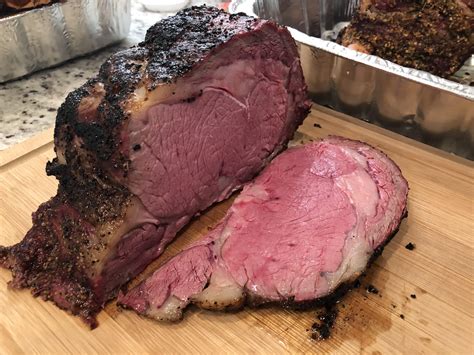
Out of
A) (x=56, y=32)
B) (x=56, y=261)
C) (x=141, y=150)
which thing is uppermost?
(x=141, y=150)

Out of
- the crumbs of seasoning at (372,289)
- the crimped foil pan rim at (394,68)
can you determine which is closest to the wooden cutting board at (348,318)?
the crumbs of seasoning at (372,289)

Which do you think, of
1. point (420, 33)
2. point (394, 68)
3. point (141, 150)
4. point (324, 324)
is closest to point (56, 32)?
point (141, 150)

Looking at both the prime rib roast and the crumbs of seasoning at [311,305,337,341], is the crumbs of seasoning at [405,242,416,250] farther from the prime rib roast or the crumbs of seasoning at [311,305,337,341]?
the prime rib roast

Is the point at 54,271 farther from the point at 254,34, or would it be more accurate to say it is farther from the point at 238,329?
the point at 254,34

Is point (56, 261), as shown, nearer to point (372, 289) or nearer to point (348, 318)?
point (348, 318)

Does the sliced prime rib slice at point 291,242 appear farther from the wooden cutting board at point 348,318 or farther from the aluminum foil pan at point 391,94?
the aluminum foil pan at point 391,94
